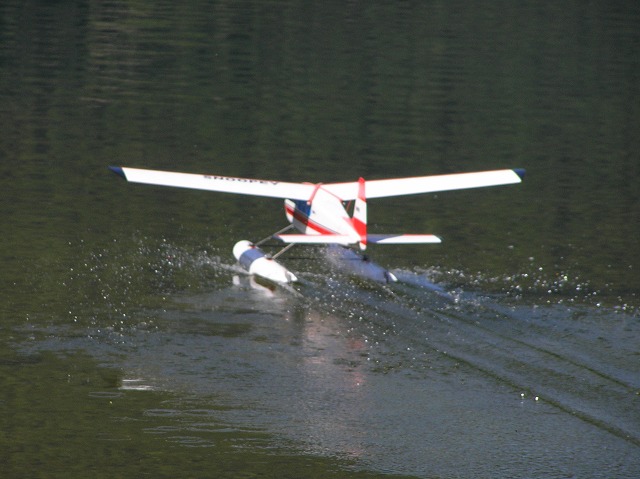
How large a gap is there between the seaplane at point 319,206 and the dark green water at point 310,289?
0.56 meters

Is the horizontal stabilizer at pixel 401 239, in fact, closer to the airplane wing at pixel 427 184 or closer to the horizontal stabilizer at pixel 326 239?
the horizontal stabilizer at pixel 326 239

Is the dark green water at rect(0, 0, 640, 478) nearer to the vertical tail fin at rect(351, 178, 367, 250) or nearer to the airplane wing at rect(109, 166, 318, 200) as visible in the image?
the vertical tail fin at rect(351, 178, 367, 250)

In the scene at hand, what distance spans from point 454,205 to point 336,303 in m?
9.45

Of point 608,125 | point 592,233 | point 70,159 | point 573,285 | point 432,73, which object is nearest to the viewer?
point 573,285

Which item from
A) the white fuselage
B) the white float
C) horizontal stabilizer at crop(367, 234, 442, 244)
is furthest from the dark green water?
horizontal stabilizer at crop(367, 234, 442, 244)

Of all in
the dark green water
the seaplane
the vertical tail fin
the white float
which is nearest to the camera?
the dark green water

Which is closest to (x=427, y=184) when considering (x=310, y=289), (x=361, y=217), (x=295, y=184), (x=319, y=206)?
(x=319, y=206)

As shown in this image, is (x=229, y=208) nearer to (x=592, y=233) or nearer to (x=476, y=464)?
(x=592, y=233)

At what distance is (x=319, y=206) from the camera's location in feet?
70.1

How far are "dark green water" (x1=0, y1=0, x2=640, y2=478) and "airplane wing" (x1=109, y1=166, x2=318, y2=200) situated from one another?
1.39 metres

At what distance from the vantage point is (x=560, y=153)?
115ft

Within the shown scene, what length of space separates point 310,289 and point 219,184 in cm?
354

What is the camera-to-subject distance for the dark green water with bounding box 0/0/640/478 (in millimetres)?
14281

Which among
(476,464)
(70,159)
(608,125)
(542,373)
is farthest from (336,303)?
(608,125)
